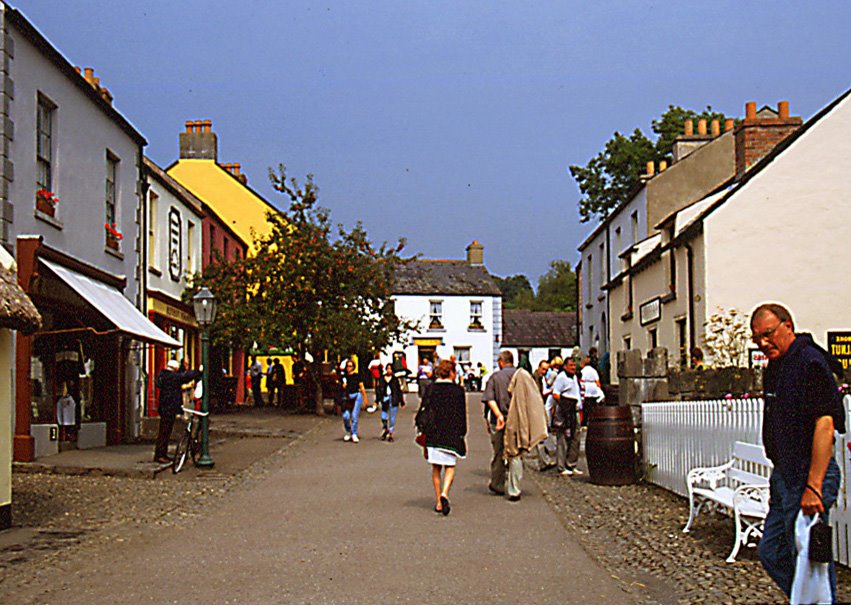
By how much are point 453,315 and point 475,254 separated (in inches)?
202

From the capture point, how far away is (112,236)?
2025 cm

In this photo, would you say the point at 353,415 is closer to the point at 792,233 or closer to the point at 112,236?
the point at 112,236

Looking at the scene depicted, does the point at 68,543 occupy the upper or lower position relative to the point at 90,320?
lower

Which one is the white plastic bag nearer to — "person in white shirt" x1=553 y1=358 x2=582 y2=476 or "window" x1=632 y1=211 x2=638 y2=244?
"person in white shirt" x1=553 y1=358 x2=582 y2=476

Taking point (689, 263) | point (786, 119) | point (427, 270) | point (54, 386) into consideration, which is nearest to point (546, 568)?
point (54, 386)

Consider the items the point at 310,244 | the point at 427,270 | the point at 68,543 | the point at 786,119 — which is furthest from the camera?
the point at 427,270

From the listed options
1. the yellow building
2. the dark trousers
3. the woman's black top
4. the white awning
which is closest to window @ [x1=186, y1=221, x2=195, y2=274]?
the white awning

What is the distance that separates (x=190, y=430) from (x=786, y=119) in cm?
1614

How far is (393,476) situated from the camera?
1562 cm

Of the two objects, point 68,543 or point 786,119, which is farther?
point 786,119

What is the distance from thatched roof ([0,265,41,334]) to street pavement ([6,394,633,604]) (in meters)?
2.41

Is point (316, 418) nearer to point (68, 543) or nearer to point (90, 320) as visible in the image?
point (90, 320)

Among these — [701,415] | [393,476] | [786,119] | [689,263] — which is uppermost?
[786,119]

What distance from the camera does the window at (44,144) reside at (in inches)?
648
